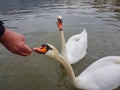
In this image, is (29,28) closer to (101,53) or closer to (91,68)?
(101,53)

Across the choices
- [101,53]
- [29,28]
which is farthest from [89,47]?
[29,28]

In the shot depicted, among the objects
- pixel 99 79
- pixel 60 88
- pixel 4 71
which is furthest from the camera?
pixel 4 71

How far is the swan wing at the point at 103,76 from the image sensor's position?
5.64 metres

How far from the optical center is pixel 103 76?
568 centimetres

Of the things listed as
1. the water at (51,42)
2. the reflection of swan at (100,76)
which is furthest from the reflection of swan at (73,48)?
the reflection of swan at (100,76)

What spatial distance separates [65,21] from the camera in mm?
12328

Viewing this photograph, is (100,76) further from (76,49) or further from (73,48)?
(73,48)

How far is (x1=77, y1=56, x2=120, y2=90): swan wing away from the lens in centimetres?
564

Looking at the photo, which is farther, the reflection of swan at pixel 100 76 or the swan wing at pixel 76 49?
the swan wing at pixel 76 49

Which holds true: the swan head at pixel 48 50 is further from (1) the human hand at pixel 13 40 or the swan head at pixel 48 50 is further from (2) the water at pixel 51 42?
(2) the water at pixel 51 42

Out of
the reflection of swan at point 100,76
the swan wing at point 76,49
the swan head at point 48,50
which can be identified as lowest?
the swan wing at point 76,49

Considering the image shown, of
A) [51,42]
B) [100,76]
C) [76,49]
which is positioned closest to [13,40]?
[100,76]

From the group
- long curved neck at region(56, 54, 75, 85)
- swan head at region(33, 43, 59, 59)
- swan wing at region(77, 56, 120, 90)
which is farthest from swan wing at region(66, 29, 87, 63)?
swan head at region(33, 43, 59, 59)

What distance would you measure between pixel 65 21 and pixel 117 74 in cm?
692
